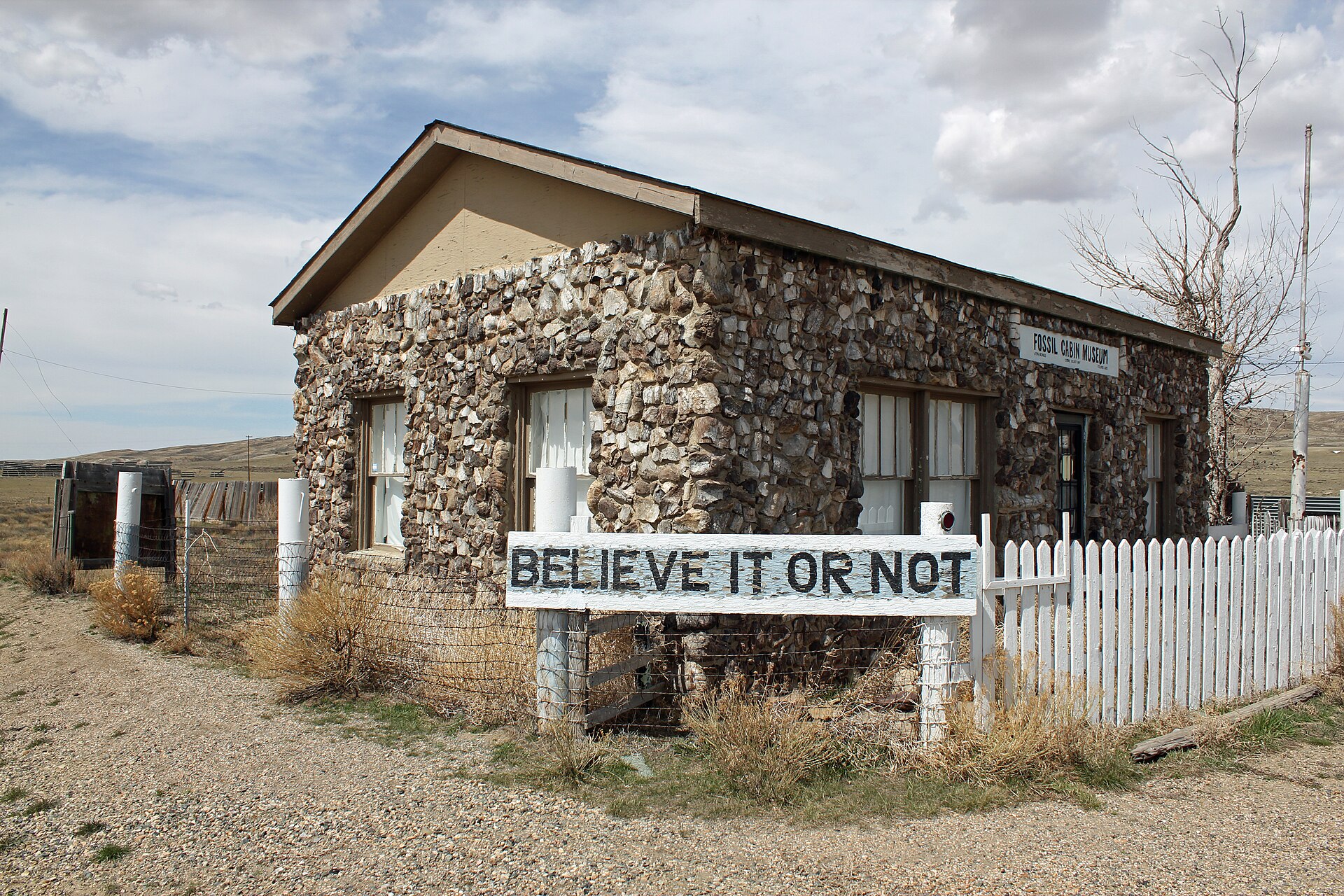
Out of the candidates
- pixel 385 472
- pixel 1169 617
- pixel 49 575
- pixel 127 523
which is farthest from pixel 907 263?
pixel 49 575

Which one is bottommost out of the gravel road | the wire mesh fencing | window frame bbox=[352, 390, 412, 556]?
the gravel road

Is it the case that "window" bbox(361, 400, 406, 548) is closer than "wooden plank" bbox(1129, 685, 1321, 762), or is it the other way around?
"wooden plank" bbox(1129, 685, 1321, 762)

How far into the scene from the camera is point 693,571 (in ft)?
18.1

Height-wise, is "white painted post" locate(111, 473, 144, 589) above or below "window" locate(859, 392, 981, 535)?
below

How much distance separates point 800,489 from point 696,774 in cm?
271

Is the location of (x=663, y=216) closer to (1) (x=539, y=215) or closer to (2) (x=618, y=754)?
(1) (x=539, y=215)

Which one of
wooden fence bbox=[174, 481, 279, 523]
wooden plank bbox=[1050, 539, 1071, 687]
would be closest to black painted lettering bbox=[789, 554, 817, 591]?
wooden plank bbox=[1050, 539, 1071, 687]

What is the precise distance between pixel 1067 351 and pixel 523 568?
7.31 m

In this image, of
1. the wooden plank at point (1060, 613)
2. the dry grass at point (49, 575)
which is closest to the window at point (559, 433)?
the wooden plank at point (1060, 613)

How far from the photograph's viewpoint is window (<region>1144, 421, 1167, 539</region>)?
1302 centimetres

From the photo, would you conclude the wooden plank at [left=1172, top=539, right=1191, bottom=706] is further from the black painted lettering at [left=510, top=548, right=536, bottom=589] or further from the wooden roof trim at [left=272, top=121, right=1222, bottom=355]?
the black painted lettering at [left=510, top=548, right=536, bottom=589]

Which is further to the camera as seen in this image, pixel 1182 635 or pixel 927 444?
pixel 927 444

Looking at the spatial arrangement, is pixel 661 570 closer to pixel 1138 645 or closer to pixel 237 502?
pixel 1138 645

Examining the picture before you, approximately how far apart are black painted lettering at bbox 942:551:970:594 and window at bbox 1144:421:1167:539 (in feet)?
29.7
